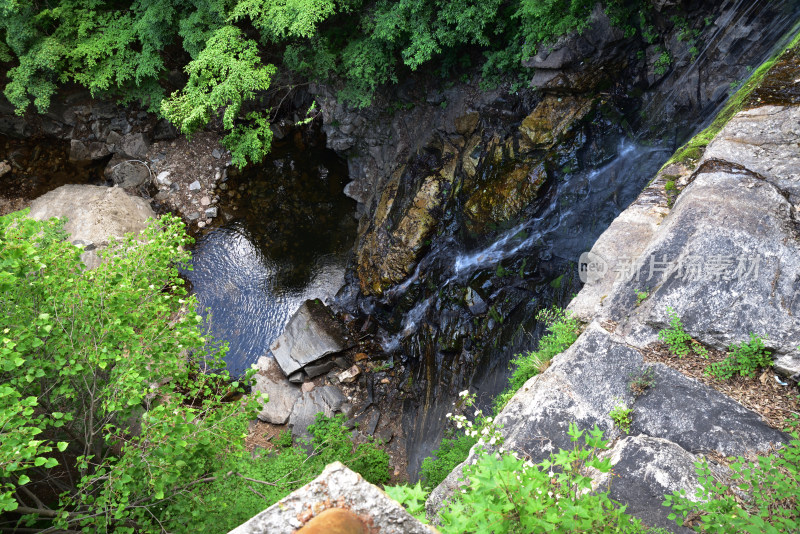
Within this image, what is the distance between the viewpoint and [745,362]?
457cm

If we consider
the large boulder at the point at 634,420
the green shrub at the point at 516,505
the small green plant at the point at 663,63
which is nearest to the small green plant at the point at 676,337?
the large boulder at the point at 634,420

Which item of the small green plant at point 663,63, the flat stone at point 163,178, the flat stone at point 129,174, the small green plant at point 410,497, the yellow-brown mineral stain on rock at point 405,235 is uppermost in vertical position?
the flat stone at point 129,174

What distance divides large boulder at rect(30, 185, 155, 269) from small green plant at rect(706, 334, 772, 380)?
1287 cm

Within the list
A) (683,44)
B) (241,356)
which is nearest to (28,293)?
(241,356)

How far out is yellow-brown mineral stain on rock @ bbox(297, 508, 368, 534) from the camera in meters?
2.06

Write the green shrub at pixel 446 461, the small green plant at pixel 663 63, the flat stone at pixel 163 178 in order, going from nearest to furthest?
the green shrub at pixel 446 461, the small green plant at pixel 663 63, the flat stone at pixel 163 178

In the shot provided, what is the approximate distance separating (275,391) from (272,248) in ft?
13.6

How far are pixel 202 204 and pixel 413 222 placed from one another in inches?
272

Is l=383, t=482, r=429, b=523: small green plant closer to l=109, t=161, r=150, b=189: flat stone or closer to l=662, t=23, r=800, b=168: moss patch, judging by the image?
l=662, t=23, r=800, b=168: moss patch

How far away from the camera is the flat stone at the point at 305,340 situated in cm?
1077

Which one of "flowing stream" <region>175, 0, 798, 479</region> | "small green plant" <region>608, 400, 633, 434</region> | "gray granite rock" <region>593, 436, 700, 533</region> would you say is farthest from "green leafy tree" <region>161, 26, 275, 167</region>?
"gray granite rock" <region>593, 436, 700, 533</region>

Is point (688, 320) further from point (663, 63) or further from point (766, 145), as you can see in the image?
point (663, 63)

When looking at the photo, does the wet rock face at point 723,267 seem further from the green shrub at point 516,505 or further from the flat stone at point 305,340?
the flat stone at point 305,340

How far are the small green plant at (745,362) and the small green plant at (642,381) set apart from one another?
513mm
